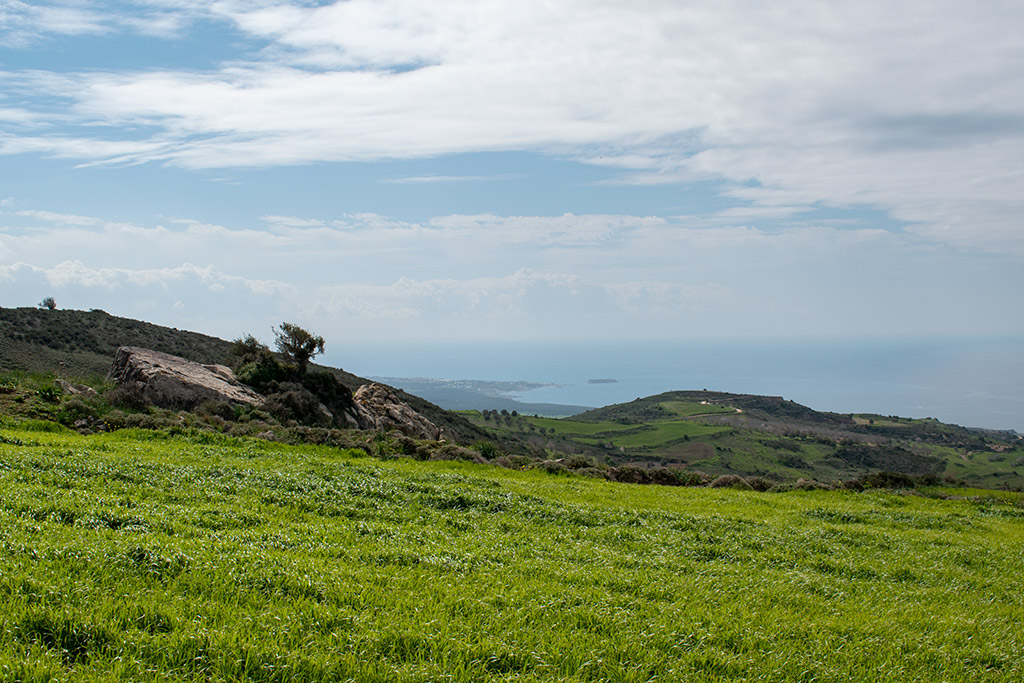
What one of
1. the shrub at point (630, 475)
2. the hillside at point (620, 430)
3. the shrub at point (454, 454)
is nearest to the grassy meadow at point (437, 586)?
the shrub at point (454, 454)

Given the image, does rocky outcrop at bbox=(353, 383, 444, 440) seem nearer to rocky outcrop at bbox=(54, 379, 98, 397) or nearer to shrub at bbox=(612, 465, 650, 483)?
rocky outcrop at bbox=(54, 379, 98, 397)

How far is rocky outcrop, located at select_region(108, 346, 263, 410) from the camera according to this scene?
28.0 m

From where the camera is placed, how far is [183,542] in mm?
7879

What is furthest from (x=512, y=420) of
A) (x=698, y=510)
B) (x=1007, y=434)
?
(x=1007, y=434)

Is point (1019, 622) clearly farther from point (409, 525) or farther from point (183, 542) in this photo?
point (183, 542)

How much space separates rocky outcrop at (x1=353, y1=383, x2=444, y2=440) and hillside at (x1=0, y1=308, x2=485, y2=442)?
28.4ft

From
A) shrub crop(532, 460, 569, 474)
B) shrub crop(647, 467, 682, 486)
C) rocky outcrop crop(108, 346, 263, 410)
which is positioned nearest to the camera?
shrub crop(532, 460, 569, 474)

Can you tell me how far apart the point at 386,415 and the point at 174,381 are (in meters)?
14.2

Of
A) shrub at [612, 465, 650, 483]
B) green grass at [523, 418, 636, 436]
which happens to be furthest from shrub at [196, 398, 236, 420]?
green grass at [523, 418, 636, 436]

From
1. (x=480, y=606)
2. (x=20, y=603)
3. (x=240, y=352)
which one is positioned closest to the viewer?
(x=20, y=603)

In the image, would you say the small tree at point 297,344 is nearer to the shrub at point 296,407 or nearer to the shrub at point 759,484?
the shrub at point 296,407

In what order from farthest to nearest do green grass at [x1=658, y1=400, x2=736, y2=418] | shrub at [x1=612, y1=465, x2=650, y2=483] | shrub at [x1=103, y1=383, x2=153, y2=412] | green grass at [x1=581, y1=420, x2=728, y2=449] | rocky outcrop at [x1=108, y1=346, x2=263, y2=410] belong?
green grass at [x1=658, y1=400, x2=736, y2=418], green grass at [x1=581, y1=420, x2=728, y2=449], rocky outcrop at [x1=108, y1=346, x2=263, y2=410], shrub at [x1=612, y1=465, x2=650, y2=483], shrub at [x1=103, y1=383, x2=153, y2=412]

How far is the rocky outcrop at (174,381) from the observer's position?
2798 cm

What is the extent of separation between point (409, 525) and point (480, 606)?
4.53 meters
